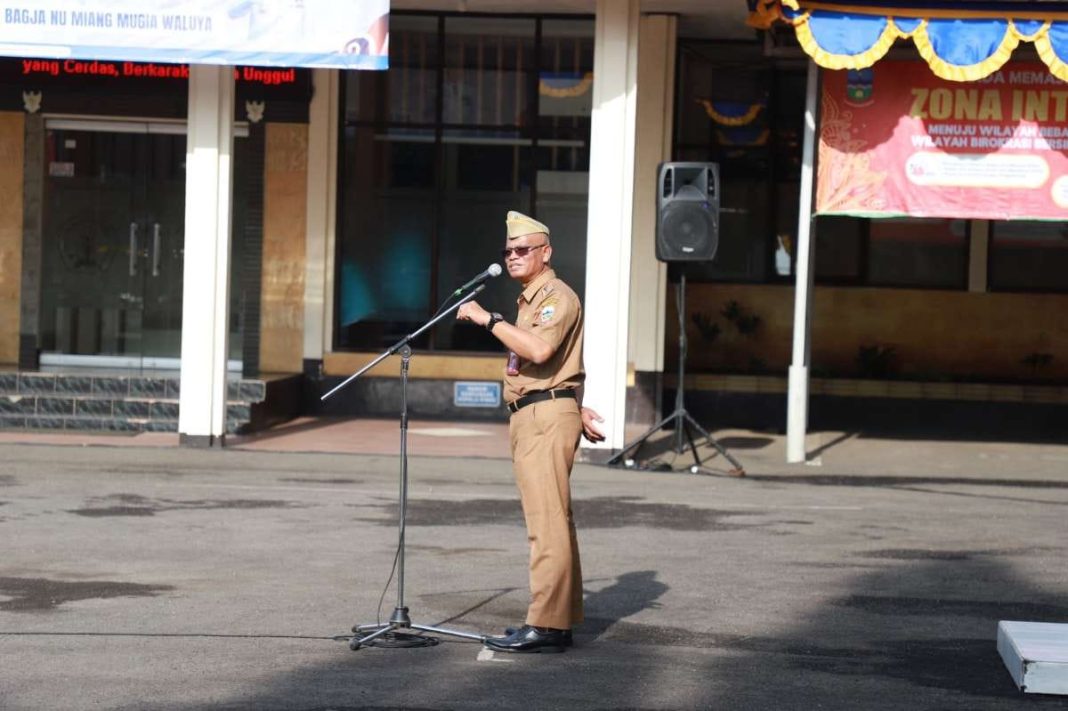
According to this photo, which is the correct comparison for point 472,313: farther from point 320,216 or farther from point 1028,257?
point 1028,257

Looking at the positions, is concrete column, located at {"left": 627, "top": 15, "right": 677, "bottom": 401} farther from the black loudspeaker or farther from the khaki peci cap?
the khaki peci cap

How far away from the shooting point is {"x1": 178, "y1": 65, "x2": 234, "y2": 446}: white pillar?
15.1m

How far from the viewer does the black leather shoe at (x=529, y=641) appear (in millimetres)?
7434

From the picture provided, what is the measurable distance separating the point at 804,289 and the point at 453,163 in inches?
187

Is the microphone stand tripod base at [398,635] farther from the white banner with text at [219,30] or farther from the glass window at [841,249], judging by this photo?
the glass window at [841,249]

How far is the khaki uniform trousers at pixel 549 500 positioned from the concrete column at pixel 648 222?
10959mm

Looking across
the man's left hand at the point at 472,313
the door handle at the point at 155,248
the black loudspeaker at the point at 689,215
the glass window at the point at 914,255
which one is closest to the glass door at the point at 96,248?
the door handle at the point at 155,248

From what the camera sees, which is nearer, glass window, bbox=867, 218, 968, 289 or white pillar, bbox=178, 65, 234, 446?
white pillar, bbox=178, 65, 234, 446

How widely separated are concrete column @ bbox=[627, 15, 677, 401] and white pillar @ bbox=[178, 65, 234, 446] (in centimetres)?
487

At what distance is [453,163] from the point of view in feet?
60.7

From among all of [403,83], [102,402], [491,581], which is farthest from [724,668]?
[403,83]

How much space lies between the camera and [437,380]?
730 inches

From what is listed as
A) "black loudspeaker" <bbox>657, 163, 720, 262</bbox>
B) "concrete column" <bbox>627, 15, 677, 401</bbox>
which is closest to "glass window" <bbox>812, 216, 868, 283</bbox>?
"concrete column" <bbox>627, 15, 677, 401</bbox>

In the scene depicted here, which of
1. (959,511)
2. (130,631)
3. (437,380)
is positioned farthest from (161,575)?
(437,380)
